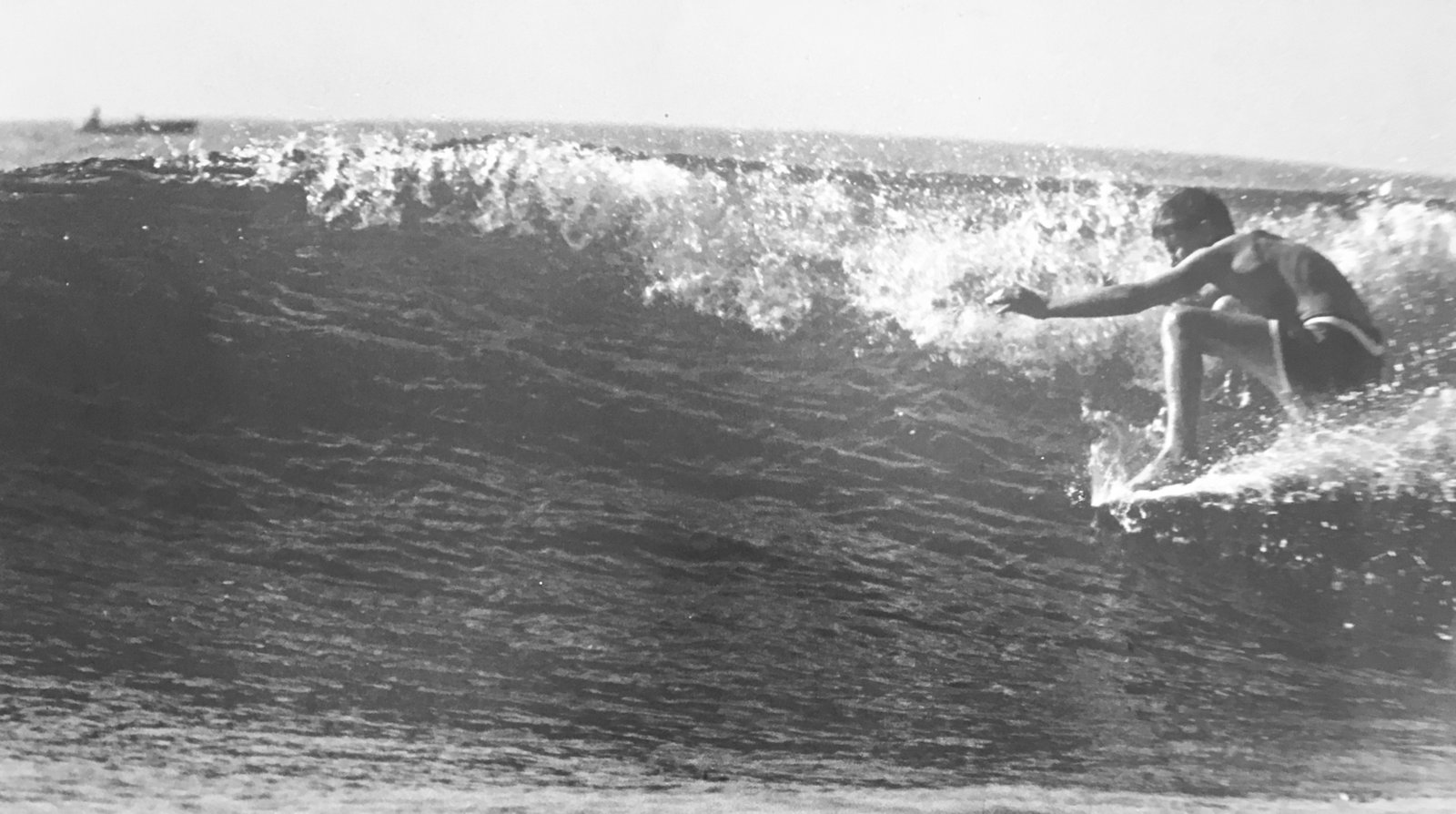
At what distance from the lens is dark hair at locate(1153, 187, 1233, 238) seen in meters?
2.63

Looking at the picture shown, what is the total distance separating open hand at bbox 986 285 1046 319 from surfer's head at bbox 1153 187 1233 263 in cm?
34

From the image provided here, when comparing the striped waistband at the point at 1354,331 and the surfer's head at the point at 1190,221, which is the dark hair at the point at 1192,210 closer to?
the surfer's head at the point at 1190,221

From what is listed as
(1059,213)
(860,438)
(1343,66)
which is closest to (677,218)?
(860,438)

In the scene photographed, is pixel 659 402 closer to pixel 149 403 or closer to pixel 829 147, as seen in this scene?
pixel 829 147

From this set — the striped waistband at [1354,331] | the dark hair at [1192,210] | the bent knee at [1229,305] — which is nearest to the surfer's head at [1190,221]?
the dark hair at [1192,210]

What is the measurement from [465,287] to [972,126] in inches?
50.3

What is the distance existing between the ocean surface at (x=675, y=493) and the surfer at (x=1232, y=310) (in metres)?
0.05

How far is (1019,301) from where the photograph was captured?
2.65 meters

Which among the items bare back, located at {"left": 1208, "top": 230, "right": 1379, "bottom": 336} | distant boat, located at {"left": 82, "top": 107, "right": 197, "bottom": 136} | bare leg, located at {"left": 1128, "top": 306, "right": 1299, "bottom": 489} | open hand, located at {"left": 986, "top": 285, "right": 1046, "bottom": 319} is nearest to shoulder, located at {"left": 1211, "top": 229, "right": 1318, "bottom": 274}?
bare back, located at {"left": 1208, "top": 230, "right": 1379, "bottom": 336}

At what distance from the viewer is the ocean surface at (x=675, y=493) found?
2.43 meters

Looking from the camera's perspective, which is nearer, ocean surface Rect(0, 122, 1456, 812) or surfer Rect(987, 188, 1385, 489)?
ocean surface Rect(0, 122, 1456, 812)

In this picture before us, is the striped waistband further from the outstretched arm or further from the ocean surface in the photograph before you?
the outstretched arm

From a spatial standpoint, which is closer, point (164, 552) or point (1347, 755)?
point (164, 552)

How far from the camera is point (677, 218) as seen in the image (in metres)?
2.62
